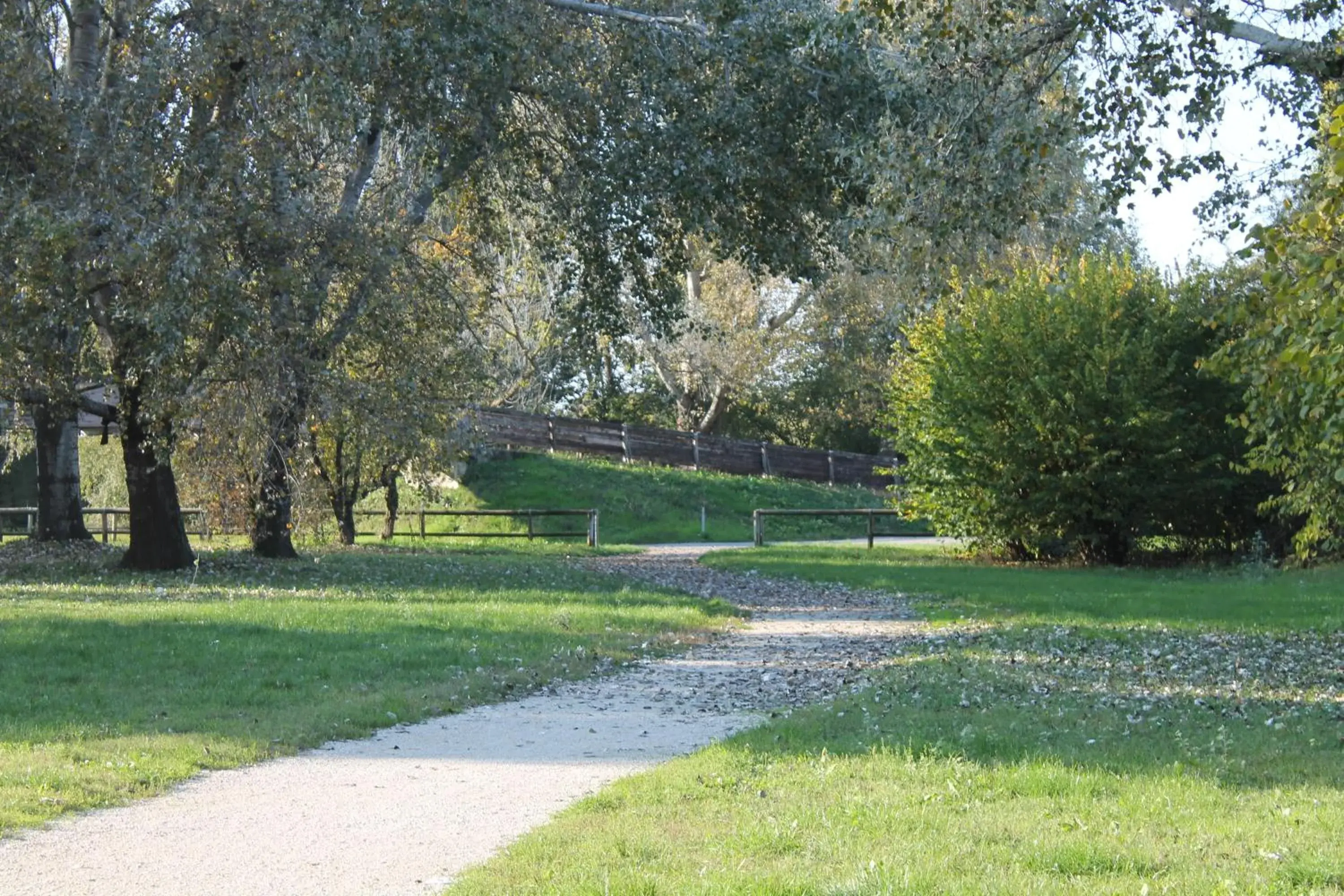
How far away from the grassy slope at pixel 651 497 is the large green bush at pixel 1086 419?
12.8 metres

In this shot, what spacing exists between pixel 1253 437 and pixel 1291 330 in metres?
6.48

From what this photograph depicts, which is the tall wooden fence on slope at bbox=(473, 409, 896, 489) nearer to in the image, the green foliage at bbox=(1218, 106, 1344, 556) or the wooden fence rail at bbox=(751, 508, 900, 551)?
the wooden fence rail at bbox=(751, 508, 900, 551)

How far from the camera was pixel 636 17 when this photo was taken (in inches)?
795

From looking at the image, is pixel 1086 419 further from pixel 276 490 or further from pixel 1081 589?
pixel 276 490

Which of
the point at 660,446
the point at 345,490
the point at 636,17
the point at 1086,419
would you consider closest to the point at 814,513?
the point at 1086,419

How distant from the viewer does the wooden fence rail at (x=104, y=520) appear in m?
35.6

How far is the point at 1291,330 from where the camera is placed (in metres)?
10.8

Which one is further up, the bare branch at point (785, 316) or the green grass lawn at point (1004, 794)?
the bare branch at point (785, 316)

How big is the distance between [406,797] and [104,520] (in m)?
31.2

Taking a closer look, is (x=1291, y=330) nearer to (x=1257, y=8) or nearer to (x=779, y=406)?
(x=1257, y=8)

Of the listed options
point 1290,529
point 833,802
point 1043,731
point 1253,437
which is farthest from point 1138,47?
point 1290,529

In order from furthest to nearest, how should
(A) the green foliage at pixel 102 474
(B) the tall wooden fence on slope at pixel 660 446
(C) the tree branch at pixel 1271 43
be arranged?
(B) the tall wooden fence on slope at pixel 660 446 < (A) the green foliage at pixel 102 474 < (C) the tree branch at pixel 1271 43

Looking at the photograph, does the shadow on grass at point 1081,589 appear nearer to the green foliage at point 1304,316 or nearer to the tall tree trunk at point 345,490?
A: the green foliage at point 1304,316

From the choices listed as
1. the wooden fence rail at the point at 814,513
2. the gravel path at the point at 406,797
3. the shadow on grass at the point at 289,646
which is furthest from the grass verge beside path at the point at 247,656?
the wooden fence rail at the point at 814,513
